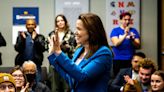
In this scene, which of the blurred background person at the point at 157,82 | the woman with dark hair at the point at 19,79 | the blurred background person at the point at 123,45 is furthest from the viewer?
the blurred background person at the point at 123,45

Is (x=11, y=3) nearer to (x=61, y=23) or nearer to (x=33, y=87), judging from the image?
(x=61, y=23)

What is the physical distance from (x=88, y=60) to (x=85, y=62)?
0.07ft

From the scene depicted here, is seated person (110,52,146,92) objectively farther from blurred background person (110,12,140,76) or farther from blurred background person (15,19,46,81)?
blurred background person (15,19,46,81)

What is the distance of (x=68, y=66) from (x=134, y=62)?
2.92 metres

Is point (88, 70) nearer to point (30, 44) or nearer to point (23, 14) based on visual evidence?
point (30, 44)

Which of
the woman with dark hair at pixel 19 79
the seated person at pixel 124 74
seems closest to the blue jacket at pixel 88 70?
the woman with dark hair at pixel 19 79

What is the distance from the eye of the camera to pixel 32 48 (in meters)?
5.52

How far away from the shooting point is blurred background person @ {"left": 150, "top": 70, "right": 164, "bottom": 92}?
11.9ft

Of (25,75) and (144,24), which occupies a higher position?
(144,24)

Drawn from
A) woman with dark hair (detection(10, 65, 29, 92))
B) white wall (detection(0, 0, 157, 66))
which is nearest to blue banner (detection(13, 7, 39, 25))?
white wall (detection(0, 0, 157, 66))

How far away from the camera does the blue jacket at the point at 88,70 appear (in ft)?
6.72

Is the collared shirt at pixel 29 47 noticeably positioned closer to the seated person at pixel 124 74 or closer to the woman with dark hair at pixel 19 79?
the seated person at pixel 124 74

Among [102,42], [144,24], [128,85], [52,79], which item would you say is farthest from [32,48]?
[102,42]

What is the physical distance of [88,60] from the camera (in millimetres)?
2139
